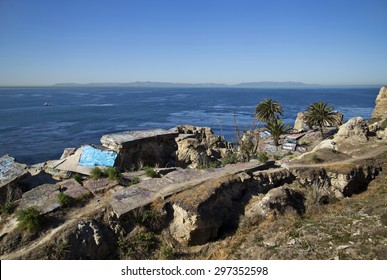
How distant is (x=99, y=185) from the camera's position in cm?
1327

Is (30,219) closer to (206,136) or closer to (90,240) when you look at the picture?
(90,240)

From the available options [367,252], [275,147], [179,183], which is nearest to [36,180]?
[179,183]

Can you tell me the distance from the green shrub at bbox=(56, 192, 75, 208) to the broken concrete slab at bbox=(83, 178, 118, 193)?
4.12 feet

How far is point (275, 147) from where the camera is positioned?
38.9 metres

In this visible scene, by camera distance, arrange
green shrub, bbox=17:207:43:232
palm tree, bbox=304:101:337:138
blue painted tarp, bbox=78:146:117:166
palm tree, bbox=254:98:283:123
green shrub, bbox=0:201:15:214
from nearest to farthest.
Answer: green shrub, bbox=17:207:43:232
green shrub, bbox=0:201:15:214
blue painted tarp, bbox=78:146:117:166
palm tree, bbox=304:101:337:138
palm tree, bbox=254:98:283:123

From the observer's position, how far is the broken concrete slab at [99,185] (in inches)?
506

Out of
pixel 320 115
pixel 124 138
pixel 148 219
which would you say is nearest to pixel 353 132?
pixel 320 115

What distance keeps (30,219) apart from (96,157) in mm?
8354

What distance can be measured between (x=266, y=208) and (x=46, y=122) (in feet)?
223

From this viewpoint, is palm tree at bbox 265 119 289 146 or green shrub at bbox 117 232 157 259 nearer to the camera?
green shrub at bbox 117 232 157 259

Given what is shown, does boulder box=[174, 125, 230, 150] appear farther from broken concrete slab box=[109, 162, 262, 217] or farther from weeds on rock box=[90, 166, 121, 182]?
weeds on rock box=[90, 166, 121, 182]

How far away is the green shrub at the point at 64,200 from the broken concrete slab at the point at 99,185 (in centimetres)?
125

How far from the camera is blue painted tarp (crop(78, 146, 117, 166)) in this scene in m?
17.6

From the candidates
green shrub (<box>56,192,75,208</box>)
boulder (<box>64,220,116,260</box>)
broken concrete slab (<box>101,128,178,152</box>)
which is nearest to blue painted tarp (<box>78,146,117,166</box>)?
broken concrete slab (<box>101,128,178,152</box>)
